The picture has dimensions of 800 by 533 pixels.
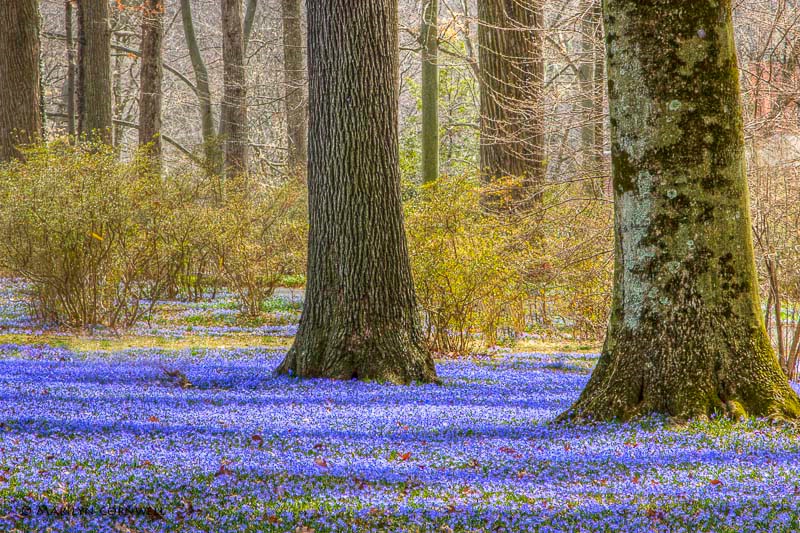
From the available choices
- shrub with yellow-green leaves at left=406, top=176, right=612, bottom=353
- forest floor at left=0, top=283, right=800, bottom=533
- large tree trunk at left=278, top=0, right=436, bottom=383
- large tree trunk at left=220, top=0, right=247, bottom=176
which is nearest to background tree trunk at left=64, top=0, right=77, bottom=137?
large tree trunk at left=220, top=0, right=247, bottom=176

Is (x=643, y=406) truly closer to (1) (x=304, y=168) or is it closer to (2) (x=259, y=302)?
(2) (x=259, y=302)

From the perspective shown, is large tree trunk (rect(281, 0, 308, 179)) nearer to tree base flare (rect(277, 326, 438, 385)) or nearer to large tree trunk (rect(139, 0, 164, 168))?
large tree trunk (rect(139, 0, 164, 168))

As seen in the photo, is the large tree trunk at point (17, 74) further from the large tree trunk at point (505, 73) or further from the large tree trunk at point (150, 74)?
the large tree trunk at point (505, 73)

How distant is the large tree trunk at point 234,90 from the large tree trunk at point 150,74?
2337 mm

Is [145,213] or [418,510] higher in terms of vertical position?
[145,213]

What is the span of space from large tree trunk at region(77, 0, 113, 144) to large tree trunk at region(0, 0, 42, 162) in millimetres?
1674

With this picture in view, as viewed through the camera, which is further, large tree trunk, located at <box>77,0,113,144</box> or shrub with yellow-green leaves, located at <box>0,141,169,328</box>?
large tree trunk, located at <box>77,0,113,144</box>

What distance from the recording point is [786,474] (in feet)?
14.8

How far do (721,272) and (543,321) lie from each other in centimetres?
941

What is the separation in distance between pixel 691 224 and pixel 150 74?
1927cm

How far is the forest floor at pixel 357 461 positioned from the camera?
12.5 ft

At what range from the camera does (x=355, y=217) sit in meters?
8.48

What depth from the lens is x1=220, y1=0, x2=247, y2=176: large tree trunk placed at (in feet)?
80.0

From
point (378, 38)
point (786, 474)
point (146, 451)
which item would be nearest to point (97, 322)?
point (378, 38)
